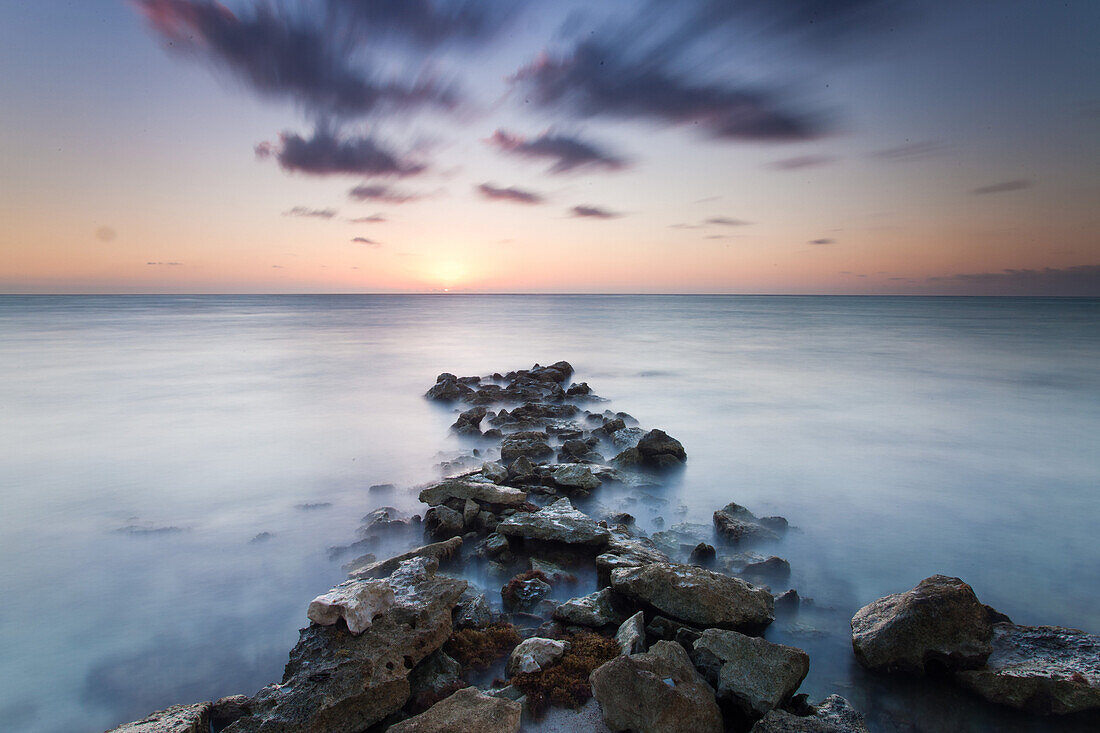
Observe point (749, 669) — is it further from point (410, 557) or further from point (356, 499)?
point (356, 499)

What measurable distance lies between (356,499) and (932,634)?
767 centimetres

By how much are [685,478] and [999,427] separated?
9.53 metres

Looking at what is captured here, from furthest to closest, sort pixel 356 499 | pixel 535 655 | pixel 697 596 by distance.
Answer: pixel 356 499 < pixel 697 596 < pixel 535 655

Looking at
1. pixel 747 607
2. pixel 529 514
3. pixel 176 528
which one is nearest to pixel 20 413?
pixel 176 528

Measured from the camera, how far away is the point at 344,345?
33188 mm

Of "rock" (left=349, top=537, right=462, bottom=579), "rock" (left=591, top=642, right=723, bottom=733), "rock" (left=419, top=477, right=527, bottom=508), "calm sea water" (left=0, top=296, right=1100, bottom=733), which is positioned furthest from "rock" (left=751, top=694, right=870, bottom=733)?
"rock" (left=419, top=477, right=527, bottom=508)

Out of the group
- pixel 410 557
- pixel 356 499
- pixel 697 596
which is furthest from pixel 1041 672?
pixel 356 499

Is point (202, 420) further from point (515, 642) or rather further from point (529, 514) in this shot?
point (515, 642)

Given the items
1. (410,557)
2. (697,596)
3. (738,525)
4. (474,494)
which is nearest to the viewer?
(697,596)

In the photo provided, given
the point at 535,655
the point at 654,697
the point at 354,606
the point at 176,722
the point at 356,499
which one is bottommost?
the point at 356,499

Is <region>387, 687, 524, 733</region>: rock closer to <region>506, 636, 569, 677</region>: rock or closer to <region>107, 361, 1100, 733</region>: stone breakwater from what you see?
<region>107, 361, 1100, 733</region>: stone breakwater

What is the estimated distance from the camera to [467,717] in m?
3.53

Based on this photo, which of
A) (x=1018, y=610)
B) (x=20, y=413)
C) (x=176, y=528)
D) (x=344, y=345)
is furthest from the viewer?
(x=344, y=345)

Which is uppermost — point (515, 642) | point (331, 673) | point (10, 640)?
point (331, 673)
